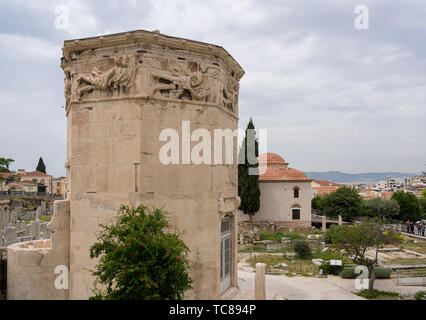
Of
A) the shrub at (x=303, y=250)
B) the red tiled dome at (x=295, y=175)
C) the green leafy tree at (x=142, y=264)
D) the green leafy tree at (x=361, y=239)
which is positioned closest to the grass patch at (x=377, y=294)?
the green leafy tree at (x=361, y=239)

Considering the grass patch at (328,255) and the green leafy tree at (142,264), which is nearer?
the green leafy tree at (142,264)

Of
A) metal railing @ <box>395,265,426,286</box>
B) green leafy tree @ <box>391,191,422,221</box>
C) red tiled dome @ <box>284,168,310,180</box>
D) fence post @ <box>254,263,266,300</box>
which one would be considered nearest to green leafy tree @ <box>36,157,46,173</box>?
red tiled dome @ <box>284,168,310,180</box>

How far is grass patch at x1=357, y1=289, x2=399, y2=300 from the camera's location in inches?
597

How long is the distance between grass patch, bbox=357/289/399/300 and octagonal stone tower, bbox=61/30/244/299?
30.1 ft

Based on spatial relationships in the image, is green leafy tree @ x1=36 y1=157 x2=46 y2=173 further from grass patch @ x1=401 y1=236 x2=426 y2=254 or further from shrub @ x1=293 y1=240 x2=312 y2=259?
grass patch @ x1=401 y1=236 x2=426 y2=254

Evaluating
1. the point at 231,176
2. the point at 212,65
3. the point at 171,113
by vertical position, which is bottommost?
the point at 231,176

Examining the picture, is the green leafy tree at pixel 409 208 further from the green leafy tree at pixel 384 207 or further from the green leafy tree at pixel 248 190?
the green leafy tree at pixel 248 190

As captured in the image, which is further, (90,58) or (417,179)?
(417,179)

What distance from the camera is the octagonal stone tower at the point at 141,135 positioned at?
29.8ft

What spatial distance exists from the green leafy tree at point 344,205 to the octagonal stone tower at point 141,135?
39.7 m

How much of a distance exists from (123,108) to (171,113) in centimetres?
128
